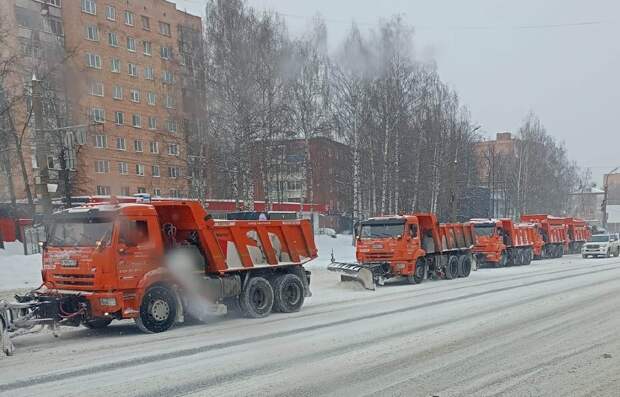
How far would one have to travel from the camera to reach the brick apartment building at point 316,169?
35.7 meters

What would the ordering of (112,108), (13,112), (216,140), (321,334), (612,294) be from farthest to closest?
1. (216,140)
2. (13,112)
3. (112,108)
4. (612,294)
5. (321,334)

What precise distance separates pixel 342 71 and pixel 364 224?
1971 centimetres

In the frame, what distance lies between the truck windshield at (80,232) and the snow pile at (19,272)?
874 centimetres

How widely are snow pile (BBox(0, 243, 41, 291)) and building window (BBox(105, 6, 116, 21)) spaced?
30.3 ft

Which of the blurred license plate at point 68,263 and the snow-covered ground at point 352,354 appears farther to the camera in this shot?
the blurred license plate at point 68,263

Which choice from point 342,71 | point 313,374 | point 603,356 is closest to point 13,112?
point 342,71

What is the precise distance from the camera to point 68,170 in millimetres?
18781

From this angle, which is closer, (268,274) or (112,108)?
(268,274)

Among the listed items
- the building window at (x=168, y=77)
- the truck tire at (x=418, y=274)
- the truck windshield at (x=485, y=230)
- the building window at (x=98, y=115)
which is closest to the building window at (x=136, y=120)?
the building window at (x=168, y=77)

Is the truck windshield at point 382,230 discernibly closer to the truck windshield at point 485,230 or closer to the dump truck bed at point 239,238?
the dump truck bed at point 239,238

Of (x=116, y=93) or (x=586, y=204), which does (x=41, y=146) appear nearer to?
(x=116, y=93)

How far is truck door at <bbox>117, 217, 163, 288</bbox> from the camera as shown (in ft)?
34.6

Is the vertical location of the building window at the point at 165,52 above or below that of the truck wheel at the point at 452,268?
above

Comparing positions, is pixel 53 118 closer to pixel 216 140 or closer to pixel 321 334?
pixel 216 140
